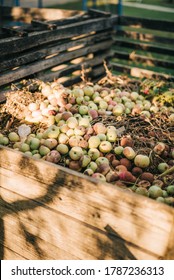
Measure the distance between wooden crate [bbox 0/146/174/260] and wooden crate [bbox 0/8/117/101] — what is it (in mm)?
1455

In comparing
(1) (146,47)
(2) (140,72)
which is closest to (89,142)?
(2) (140,72)

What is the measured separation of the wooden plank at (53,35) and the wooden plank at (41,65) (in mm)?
217

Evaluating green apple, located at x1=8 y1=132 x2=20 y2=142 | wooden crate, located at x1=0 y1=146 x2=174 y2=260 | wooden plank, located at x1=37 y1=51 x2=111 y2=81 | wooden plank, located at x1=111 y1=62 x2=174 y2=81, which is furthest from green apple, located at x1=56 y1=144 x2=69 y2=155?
wooden plank, located at x1=111 y1=62 x2=174 y2=81

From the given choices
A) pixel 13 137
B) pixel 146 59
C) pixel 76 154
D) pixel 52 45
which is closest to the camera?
pixel 76 154

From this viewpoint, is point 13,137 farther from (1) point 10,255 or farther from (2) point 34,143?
(1) point 10,255

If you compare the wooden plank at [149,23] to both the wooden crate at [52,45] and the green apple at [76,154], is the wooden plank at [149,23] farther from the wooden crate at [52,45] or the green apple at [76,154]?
the green apple at [76,154]

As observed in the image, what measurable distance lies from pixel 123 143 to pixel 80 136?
1.30 ft

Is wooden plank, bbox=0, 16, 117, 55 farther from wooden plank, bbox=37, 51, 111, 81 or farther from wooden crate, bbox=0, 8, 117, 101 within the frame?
wooden plank, bbox=37, 51, 111, 81

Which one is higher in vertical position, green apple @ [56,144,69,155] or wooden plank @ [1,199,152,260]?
green apple @ [56,144,69,155]

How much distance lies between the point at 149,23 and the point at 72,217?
12.2ft

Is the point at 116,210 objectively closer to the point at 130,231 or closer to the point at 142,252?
the point at 130,231

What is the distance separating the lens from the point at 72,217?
191 cm

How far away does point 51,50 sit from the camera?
3.74m

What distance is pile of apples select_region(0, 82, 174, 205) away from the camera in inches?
93.5
